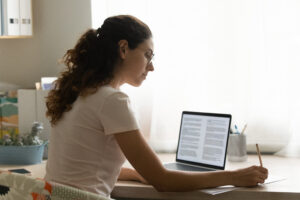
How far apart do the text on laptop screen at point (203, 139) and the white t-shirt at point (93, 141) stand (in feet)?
2.03

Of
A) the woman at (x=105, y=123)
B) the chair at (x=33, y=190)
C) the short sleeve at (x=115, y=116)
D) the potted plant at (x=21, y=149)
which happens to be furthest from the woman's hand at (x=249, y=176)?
the potted plant at (x=21, y=149)

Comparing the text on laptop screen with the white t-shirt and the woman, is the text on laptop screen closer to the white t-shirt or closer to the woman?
the woman

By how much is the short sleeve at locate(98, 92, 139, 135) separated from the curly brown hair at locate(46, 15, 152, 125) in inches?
3.7

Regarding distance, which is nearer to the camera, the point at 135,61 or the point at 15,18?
the point at 135,61

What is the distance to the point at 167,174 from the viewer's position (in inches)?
61.1

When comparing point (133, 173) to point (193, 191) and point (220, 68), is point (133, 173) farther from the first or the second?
point (220, 68)

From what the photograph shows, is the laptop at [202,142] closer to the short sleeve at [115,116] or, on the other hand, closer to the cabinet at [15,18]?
the short sleeve at [115,116]

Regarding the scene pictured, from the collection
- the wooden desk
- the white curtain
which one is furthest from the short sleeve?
the white curtain

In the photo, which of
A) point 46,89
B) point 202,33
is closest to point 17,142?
point 46,89

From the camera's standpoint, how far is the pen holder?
2178mm

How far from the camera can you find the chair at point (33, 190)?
1.06 metres

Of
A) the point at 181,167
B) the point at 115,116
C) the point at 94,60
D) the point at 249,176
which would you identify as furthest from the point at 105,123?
the point at 181,167

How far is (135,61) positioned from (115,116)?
0.85ft

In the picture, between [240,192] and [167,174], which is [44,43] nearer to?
[167,174]
